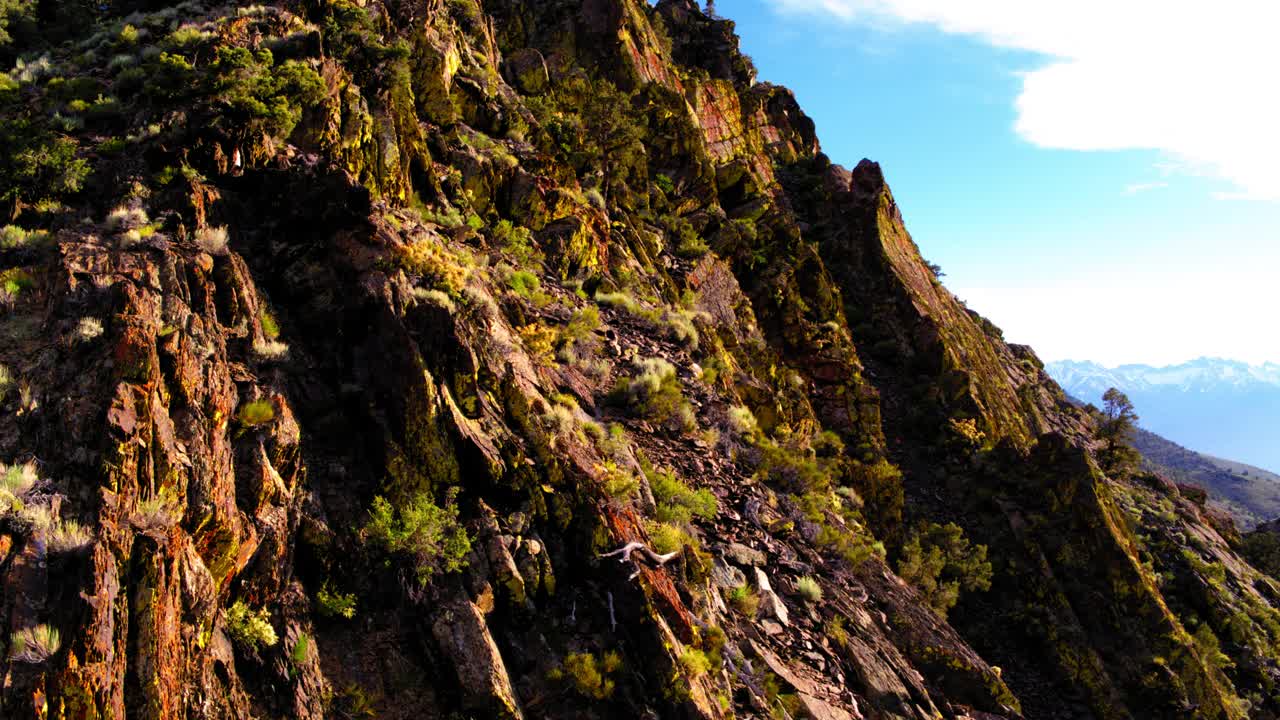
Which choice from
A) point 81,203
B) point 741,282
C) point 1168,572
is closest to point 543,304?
point 81,203

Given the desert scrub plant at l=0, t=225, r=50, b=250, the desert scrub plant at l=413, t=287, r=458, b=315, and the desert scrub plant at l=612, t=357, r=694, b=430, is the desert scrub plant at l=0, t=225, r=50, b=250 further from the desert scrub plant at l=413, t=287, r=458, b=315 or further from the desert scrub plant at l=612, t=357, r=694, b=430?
the desert scrub plant at l=612, t=357, r=694, b=430

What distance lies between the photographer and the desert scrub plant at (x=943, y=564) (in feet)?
61.1

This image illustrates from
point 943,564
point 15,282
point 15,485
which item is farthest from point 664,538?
point 943,564

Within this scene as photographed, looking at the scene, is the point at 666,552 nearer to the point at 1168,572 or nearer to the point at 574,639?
the point at 574,639

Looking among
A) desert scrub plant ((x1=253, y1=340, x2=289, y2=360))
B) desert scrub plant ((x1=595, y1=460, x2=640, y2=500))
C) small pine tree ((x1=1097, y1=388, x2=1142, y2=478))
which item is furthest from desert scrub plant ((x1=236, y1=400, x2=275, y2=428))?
small pine tree ((x1=1097, y1=388, x2=1142, y2=478))

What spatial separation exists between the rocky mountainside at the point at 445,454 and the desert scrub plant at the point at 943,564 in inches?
5.2

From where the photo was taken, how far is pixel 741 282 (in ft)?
90.6

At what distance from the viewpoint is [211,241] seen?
380 inches

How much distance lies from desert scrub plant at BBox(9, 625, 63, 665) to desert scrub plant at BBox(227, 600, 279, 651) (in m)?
1.63

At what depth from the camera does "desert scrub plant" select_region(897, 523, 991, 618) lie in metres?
18.6

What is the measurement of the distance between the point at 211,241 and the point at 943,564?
21.9 metres

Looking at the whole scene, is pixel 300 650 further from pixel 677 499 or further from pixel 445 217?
pixel 445 217

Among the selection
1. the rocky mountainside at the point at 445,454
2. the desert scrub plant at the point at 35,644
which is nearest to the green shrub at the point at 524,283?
the rocky mountainside at the point at 445,454

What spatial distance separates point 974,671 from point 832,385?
13.4 m
